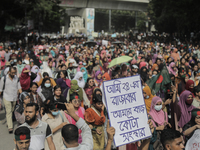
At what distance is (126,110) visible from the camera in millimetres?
3605

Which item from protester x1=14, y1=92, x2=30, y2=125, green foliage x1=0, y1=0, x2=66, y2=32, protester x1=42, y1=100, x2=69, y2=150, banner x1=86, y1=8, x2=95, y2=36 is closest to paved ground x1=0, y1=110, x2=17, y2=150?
protester x1=14, y1=92, x2=30, y2=125

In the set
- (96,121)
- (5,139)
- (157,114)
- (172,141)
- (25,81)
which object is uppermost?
(25,81)

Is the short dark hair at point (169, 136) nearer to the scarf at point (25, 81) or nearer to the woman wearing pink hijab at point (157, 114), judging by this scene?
the woman wearing pink hijab at point (157, 114)

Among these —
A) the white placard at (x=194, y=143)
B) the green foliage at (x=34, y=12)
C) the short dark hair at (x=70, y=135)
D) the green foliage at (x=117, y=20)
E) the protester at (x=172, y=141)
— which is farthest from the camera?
the green foliage at (x=117, y=20)

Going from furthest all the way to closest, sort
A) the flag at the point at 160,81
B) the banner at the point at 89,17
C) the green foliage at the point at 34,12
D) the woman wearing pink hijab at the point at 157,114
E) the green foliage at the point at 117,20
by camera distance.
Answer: the green foliage at the point at 117,20 < the banner at the point at 89,17 < the green foliage at the point at 34,12 < the flag at the point at 160,81 < the woman wearing pink hijab at the point at 157,114

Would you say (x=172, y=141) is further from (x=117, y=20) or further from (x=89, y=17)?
(x=117, y=20)

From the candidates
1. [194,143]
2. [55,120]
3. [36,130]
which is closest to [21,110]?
[55,120]

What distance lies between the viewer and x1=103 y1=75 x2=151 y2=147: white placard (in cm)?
348

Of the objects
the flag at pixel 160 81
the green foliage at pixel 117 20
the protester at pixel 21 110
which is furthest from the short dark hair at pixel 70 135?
the green foliage at pixel 117 20

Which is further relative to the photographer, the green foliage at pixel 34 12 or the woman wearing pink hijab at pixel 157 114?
the green foliage at pixel 34 12

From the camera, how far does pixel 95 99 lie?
4.68m

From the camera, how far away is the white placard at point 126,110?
348 cm

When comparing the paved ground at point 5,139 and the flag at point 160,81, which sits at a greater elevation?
the flag at point 160,81

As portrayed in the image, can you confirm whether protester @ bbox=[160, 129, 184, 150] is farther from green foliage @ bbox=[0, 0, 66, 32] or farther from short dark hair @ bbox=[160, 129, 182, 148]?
green foliage @ bbox=[0, 0, 66, 32]
